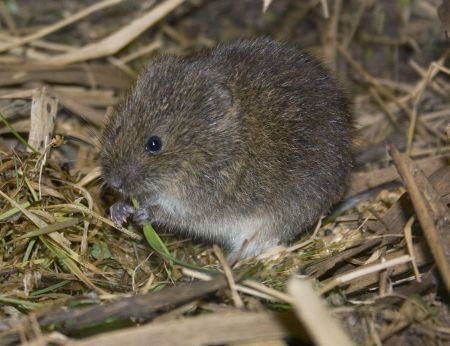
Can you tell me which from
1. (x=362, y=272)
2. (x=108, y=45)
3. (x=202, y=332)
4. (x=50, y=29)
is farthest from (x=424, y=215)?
(x=50, y=29)

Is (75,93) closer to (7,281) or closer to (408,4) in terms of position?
(7,281)

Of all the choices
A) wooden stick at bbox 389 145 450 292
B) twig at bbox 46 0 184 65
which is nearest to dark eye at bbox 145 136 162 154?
wooden stick at bbox 389 145 450 292

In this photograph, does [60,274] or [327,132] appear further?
[327,132]

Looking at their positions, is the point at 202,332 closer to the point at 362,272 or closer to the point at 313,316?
the point at 313,316

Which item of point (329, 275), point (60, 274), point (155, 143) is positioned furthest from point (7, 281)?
point (329, 275)

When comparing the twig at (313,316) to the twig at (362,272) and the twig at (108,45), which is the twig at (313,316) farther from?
the twig at (108,45)

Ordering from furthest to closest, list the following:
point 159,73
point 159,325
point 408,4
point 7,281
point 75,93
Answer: point 408,4
point 75,93
point 159,73
point 7,281
point 159,325

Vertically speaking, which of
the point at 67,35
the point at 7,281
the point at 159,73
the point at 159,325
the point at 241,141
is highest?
the point at 67,35

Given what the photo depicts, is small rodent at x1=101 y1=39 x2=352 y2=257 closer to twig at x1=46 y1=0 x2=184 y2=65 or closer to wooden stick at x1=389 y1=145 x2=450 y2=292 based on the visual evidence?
wooden stick at x1=389 y1=145 x2=450 y2=292
